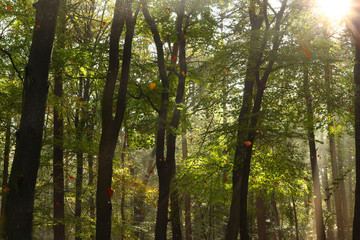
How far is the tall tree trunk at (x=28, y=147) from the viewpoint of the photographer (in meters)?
4.54

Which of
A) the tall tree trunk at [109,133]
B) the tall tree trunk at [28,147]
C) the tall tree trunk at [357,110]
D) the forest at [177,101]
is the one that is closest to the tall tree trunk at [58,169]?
the forest at [177,101]

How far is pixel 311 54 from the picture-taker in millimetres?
8578

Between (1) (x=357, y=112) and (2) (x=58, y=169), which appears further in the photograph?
(2) (x=58, y=169)

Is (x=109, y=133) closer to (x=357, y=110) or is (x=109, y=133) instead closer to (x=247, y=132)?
(x=247, y=132)

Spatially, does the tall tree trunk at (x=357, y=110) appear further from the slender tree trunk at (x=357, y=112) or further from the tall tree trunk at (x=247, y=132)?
the tall tree trunk at (x=247, y=132)

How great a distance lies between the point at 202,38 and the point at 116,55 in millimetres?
5767

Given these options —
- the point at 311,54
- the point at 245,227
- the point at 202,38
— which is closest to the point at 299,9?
the point at 311,54

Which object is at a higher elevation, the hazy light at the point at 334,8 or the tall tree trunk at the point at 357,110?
the hazy light at the point at 334,8

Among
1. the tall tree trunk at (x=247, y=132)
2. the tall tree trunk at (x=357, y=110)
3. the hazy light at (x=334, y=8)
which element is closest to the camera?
the tall tree trunk at (x=357, y=110)

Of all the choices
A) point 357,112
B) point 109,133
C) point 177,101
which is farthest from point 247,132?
point 109,133

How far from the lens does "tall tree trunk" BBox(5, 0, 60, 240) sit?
4535 millimetres

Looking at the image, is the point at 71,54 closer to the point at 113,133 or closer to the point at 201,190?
the point at 113,133

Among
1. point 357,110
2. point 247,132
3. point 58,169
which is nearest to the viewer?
point 357,110

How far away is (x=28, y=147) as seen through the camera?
15.1 feet
